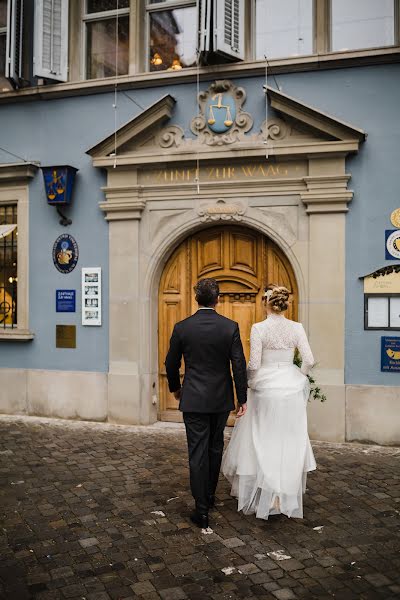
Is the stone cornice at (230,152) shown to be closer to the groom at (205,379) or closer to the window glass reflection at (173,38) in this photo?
the window glass reflection at (173,38)

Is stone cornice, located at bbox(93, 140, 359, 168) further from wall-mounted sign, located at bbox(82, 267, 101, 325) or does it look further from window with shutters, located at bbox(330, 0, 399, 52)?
wall-mounted sign, located at bbox(82, 267, 101, 325)

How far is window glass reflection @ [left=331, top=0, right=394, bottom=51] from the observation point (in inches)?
298

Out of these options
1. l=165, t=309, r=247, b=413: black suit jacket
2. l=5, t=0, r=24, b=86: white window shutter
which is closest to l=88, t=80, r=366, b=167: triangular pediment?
l=5, t=0, r=24, b=86: white window shutter

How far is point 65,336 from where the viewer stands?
29.0 ft

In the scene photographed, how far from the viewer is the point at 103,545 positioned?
4.55 metres

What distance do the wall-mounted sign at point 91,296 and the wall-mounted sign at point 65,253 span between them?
252mm

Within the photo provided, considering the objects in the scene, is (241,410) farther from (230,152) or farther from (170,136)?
(170,136)

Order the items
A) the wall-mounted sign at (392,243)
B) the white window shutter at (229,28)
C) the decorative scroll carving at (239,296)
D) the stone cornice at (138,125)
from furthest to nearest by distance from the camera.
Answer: the decorative scroll carving at (239,296) → the stone cornice at (138,125) → the white window shutter at (229,28) → the wall-mounted sign at (392,243)

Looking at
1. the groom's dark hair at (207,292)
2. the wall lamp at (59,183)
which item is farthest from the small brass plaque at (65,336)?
the groom's dark hair at (207,292)

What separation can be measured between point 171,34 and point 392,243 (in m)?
4.17

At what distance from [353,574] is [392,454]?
3.23m

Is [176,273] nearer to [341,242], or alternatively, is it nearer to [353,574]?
[341,242]

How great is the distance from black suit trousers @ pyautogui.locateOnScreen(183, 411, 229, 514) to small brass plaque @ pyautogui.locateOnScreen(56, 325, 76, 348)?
416 centimetres

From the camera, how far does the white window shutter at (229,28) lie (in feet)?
25.5
